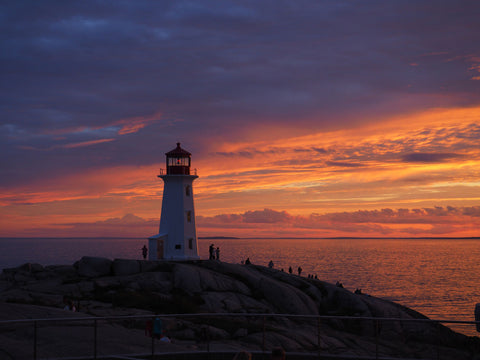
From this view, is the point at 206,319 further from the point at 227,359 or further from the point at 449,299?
the point at 449,299

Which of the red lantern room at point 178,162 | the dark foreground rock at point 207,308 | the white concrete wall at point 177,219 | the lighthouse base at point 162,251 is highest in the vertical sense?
the red lantern room at point 178,162

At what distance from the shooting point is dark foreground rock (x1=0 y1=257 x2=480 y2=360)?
58.6ft

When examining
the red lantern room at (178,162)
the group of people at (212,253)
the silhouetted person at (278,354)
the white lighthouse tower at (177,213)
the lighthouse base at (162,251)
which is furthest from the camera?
the group of people at (212,253)

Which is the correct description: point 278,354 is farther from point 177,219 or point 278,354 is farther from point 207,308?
point 177,219

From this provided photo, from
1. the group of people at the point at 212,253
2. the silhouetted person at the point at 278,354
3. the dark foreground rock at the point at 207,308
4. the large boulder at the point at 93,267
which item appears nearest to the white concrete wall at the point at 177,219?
the group of people at the point at 212,253

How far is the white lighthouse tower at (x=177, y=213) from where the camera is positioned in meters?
46.5

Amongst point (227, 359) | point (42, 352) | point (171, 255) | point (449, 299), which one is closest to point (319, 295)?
point (171, 255)

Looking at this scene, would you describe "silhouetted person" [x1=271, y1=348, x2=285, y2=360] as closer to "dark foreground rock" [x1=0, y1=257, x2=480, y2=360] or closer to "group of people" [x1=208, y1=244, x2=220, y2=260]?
"dark foreground rock" [x1=0, y1=257, x2=480, y2=360]

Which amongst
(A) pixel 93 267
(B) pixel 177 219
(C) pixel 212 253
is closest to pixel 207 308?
(A) pixel 93 267

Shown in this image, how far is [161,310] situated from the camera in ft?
102

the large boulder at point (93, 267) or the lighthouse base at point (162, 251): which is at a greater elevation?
the lighthouse base at point (162, 251)

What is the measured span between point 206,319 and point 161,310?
229 inches

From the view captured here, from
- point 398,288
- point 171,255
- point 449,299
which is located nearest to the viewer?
point 171,255

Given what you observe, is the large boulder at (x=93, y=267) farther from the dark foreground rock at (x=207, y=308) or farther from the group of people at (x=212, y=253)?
the group of people at (x=212, y=253)
